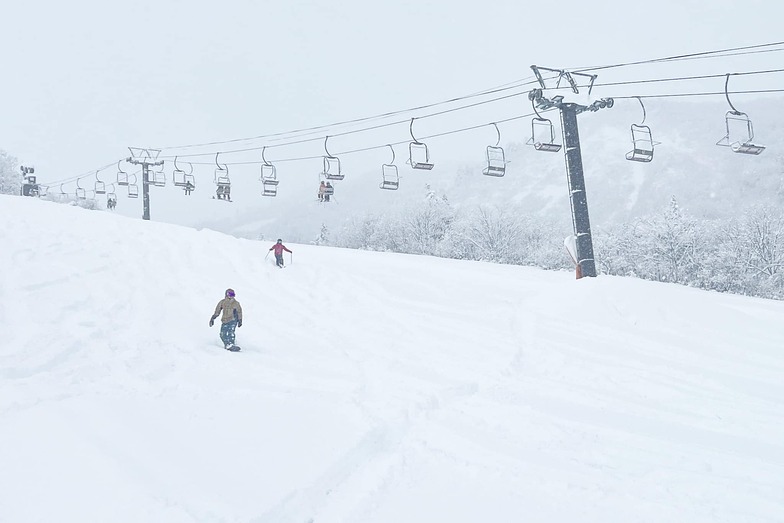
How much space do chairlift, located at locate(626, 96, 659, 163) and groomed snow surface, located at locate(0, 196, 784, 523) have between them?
3.59 metres

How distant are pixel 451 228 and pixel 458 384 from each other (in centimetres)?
4584

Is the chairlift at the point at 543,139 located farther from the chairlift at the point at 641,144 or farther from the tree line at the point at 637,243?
the tree line at the point at 637,243

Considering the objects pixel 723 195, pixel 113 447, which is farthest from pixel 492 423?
pixel 723 195

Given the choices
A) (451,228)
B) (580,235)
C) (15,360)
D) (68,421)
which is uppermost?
(451,228)

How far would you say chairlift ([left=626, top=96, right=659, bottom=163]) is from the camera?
1352cm

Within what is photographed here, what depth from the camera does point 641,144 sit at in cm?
1399

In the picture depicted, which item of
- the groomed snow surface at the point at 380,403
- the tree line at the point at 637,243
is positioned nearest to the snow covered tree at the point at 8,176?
the tree line at the point at 637,243

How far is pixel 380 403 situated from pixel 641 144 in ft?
32.9

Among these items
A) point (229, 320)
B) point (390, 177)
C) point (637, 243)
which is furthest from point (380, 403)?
point (637, 243)

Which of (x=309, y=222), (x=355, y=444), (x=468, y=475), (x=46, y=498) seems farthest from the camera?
(x=309, y=222)

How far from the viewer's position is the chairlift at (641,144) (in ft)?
Answer: 44.4

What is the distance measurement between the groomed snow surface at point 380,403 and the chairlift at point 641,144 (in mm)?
3586

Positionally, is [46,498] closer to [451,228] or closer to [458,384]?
[458,384]

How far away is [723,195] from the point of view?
397 ft
